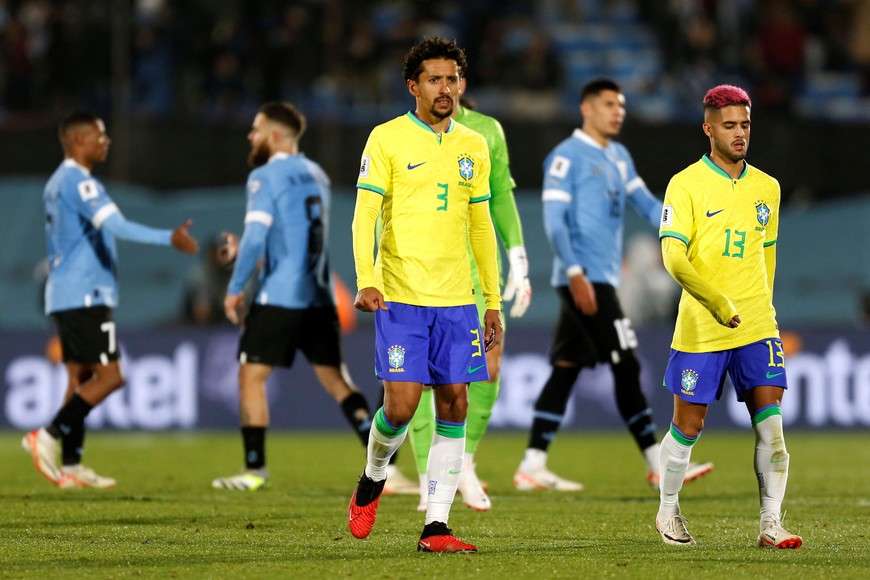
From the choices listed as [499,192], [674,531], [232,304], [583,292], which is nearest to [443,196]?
[499,192]

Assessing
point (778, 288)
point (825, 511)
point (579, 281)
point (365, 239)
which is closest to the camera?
point (365, 239)

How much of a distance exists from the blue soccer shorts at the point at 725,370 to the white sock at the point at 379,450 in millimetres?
1251

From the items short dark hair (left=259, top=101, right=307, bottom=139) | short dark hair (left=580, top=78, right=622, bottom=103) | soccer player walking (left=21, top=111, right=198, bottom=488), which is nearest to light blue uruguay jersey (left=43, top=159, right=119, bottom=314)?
soccer player walking (left=21, top=111, right=198, bottom=488)

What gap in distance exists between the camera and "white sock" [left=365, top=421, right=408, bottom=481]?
21.2ft

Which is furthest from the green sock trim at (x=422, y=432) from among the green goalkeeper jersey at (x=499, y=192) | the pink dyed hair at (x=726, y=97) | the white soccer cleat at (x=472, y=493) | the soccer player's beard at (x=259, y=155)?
the pink dyed hair at (x=726, y=97)

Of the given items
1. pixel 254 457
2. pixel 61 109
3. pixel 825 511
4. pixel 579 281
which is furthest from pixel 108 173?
pixel 825 511

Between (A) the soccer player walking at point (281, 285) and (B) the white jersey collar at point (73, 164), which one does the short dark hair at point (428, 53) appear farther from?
(B) the white jersey collar at point (73, 164)

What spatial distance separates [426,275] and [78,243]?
12.5 feet

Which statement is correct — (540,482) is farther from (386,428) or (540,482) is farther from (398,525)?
(386,428)

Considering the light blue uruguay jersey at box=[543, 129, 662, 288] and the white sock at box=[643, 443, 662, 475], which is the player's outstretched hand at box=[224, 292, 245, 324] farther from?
the white sock at box=[643, 443, 662, 475]

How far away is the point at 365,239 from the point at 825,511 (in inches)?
134

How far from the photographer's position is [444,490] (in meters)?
6.43

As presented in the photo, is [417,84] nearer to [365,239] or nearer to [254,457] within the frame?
[365,239]

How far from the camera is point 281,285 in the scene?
9328 millimetres
